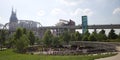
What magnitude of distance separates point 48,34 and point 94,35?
64.2 feet

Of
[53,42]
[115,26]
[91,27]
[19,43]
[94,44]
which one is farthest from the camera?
[91,27]

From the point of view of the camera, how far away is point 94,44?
7088cm

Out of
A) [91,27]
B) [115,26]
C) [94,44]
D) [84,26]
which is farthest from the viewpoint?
[91,27]

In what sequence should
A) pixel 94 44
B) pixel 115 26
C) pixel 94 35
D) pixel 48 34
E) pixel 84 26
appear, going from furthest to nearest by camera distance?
1. pixel 115 26
2. pixel 84 26
3. pixel 94 35
4. pixel 48 34
5. pixel 94 44

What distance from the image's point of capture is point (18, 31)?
7481cm

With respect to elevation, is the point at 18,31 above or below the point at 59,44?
above

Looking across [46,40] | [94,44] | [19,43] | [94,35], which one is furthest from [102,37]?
[19,43]

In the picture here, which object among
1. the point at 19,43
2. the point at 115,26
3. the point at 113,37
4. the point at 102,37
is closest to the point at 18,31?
the point at 19,43

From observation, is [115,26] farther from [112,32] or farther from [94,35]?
[94,35]

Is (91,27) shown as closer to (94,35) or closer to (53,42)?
(94,35)

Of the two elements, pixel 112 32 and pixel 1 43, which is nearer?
pixel 1 43

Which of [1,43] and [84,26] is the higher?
[84,26]

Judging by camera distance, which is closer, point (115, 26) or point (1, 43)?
point (1, 43)

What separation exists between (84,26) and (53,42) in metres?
34.1
